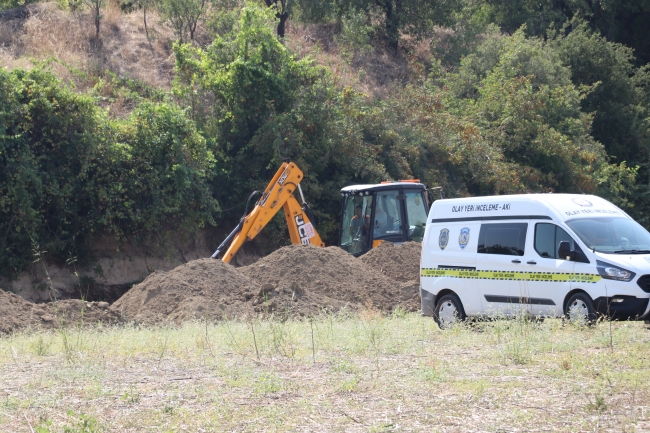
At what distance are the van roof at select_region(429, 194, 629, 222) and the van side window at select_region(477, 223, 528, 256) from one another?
0.15 m

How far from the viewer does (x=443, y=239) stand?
1255 cm

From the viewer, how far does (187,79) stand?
2505cm

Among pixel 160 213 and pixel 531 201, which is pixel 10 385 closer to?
pixel 531 201

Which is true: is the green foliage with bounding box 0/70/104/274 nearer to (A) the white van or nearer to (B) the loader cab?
(B) the loader cab

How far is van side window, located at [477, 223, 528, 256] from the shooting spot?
11.4 meters

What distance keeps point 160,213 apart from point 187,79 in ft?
21.7

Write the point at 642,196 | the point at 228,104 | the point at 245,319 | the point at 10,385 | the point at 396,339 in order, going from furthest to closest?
the point at 642,196, the point at 228,104, the point at 245,319, the point at 396,339, the point at 10,385

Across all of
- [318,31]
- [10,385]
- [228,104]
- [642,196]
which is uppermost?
[318,31]

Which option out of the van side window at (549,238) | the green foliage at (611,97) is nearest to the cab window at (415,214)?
the van side window at (549,238)

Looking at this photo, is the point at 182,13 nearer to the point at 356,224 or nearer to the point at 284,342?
the point at 356,224

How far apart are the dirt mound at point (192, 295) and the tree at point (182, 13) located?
17.5m

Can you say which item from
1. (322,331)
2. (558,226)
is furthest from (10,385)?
(558,226)

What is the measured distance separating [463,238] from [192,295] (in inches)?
230

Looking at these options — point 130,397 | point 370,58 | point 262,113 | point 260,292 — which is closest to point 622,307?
point 130,397
